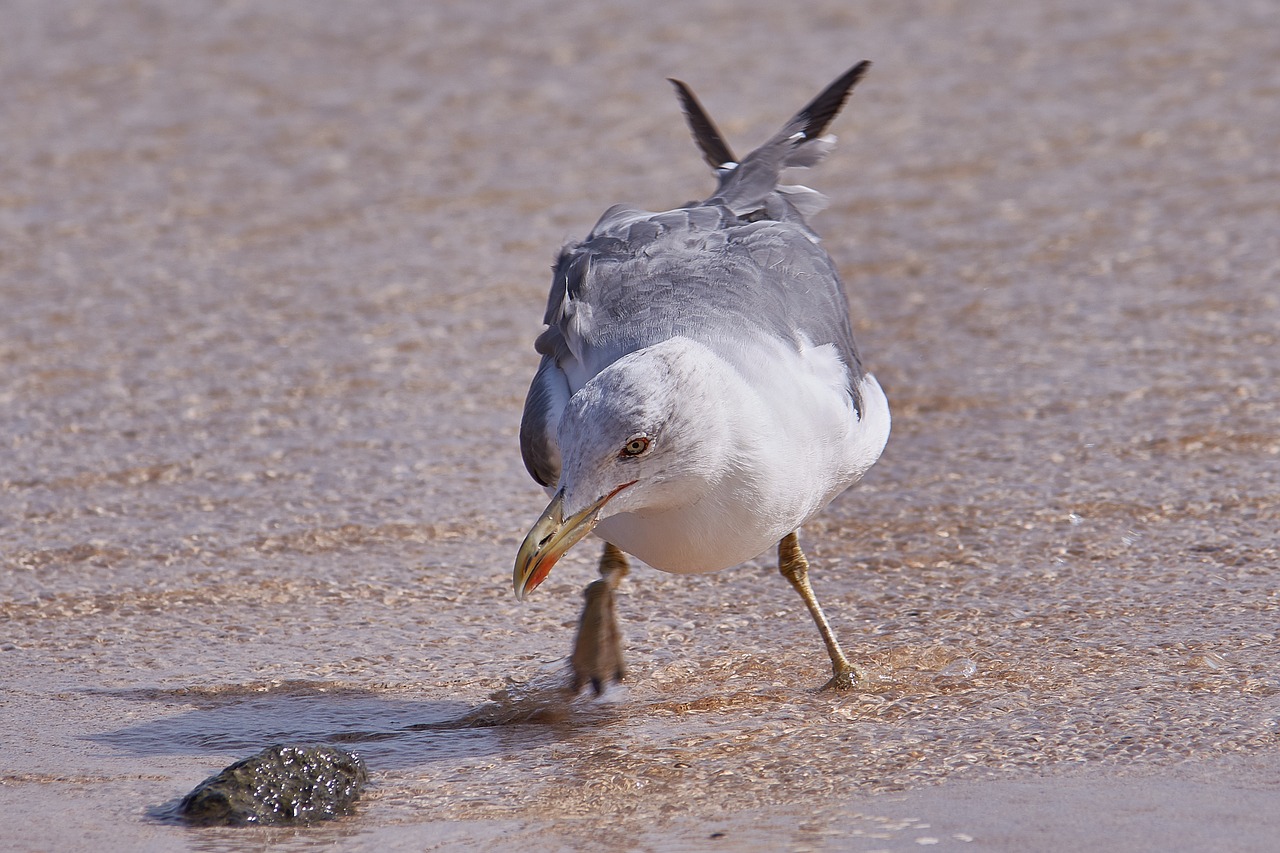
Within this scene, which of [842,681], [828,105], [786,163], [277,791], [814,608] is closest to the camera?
[277,791]

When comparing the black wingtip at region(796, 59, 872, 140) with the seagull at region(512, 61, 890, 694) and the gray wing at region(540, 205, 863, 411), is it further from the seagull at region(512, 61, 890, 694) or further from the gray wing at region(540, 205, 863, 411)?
the gray wing at region(540, 205, 863, 411)

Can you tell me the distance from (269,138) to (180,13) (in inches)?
105

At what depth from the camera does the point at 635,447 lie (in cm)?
353

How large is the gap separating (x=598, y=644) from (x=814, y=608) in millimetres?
578

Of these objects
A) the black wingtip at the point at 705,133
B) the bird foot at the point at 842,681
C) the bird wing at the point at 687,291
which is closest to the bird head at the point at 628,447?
the bird wing at the point at 687,291

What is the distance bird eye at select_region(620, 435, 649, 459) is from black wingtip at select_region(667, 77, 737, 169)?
219cm

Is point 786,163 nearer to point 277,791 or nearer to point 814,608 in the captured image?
point 814,608

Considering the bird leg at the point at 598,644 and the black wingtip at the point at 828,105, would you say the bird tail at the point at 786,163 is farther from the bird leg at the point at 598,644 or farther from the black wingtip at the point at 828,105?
the bird leg at the point at 598,644

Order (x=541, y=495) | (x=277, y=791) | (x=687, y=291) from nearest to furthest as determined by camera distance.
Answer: (x=277, y=791) → (x=687, y=291) → (x=541, y=495)

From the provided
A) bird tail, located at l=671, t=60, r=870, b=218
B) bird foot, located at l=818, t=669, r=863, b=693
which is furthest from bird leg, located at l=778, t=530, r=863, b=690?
bird tail, located at l=671, t=60, r=870, b=218

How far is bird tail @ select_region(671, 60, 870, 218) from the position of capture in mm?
4996

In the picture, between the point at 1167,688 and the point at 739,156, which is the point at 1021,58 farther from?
the point at 1167,688

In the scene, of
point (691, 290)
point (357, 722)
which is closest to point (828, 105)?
point (691, 290)

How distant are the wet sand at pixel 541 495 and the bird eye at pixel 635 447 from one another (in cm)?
75
